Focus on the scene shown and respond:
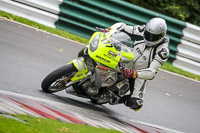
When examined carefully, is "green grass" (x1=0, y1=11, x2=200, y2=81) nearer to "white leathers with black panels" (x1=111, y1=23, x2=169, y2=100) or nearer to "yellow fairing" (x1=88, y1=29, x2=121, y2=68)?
"white leathers with black panels" (x1=111, y1=23, x2=169, y2=100)

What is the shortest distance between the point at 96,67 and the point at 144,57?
0.89 meters

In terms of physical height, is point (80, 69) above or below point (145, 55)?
below

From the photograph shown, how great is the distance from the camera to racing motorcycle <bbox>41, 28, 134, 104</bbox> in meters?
5.35

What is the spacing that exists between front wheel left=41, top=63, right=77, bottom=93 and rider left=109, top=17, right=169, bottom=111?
0.77 m

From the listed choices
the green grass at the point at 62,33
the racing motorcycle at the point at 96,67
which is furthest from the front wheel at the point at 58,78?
the green grass at the point at 62,33

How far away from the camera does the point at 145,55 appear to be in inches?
233

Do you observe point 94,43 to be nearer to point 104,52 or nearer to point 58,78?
point 104,52

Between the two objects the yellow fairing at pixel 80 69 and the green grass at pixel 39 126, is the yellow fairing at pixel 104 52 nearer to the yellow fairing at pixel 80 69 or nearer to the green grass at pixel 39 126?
the yellow fairing at pixel 80 69

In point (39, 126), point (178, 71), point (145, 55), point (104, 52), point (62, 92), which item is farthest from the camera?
point (178, 71)

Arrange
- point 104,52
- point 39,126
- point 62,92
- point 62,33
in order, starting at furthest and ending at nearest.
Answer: point 62,33
point 62,92
point 104,52
point 39,126

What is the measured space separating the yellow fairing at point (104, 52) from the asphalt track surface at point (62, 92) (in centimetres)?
89

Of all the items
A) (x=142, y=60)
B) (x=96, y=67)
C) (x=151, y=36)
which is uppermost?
(x=151, y=36)

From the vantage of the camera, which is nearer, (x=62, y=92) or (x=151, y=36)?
(x=151, y=36)

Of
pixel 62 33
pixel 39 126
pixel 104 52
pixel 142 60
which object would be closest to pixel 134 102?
pixel 142 60
